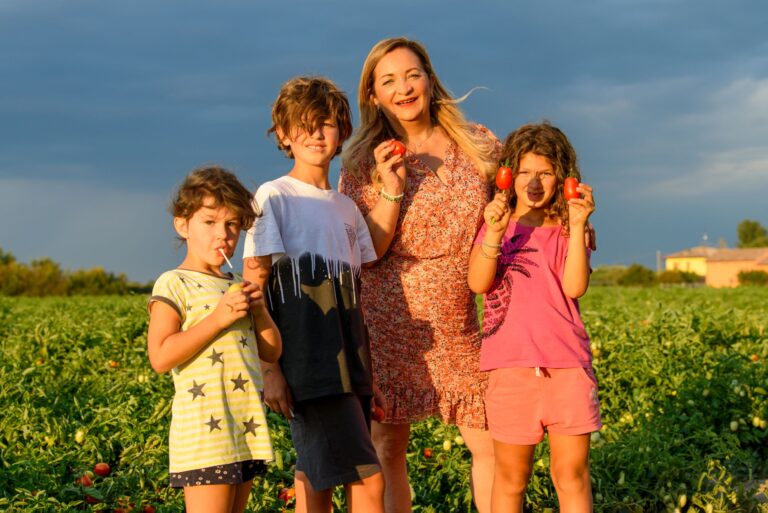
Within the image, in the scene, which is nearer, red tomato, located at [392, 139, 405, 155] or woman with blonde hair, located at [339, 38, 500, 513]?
red tomato, located at [392, 139, 405, 155]

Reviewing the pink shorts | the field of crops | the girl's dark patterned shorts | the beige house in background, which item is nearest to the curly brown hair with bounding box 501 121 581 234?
the pink shorts

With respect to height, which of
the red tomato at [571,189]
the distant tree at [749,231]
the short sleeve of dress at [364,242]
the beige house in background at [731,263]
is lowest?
the short sleeve of dress at [364,242]

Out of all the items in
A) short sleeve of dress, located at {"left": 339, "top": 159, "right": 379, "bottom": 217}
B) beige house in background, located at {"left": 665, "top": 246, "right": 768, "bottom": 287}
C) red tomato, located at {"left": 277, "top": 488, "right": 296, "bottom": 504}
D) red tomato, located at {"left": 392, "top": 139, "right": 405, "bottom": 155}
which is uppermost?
beige house in background, located at {"left": 665, "top": 246, "right": 768, "bottom": 287}

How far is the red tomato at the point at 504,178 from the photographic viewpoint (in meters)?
3.32

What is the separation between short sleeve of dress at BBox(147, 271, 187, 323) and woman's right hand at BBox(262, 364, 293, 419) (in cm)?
40

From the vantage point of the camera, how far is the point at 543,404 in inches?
130

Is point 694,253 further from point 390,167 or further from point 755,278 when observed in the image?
point 390,167

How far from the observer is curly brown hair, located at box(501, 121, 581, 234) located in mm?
3445

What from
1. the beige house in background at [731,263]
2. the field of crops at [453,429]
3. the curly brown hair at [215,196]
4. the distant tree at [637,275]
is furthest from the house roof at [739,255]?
the curly brown hair at [215,196]

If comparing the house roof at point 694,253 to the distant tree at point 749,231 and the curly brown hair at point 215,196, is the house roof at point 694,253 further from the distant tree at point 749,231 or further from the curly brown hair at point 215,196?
the curly brown hair at point 215,196

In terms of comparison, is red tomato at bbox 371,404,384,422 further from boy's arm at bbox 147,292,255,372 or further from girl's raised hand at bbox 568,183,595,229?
girl's raised hand at bbox 568,183,595,229

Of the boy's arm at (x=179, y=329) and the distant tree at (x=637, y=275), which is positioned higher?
the distant tree at (x=637, y=275)

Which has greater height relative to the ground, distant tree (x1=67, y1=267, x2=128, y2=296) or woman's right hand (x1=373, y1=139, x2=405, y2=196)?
distant tree (x1=67, y1=267, x2=128, y2=296)

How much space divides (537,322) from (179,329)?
1350 millimetres
